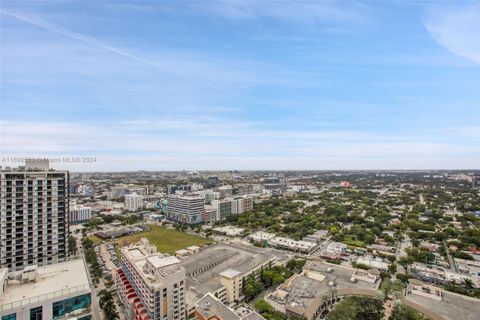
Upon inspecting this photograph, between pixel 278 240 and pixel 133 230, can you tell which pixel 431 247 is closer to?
pixel 278 240

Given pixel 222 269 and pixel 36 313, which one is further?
pixel 222 269

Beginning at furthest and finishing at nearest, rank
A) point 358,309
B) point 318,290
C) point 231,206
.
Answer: point 231,206
point 318,290
point 358,309

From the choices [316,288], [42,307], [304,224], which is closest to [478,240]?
[304,224]

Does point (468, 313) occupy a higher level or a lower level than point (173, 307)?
lower

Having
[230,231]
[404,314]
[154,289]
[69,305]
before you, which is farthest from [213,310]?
[230,231]

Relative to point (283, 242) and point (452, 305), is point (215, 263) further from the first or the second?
point (452, 305)

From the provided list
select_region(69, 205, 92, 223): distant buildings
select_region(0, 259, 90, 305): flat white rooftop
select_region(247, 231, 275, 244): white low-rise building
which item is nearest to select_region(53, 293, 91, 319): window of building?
select_region(0, 259, 90, 305): flat white rooftop

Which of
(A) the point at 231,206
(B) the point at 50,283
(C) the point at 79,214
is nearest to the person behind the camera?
(B) the point at 50,283
